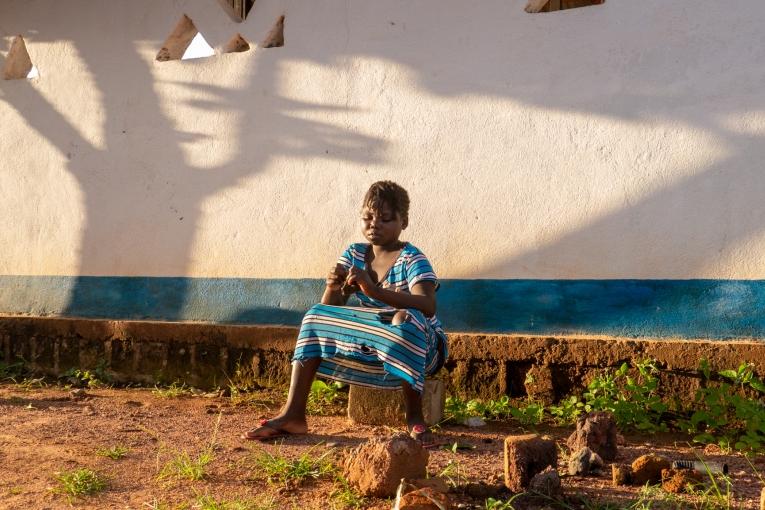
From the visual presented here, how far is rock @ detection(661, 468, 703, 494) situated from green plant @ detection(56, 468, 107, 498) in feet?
6.04

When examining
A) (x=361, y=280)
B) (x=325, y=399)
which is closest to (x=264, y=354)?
(x=325, y=399)

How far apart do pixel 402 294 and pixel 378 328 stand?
17cm

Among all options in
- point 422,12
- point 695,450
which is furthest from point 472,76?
point 695,450

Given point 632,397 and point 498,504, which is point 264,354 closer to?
point 632,397

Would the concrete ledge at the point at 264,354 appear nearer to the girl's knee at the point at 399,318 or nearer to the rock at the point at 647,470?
the girl's knee at the point at 399,318

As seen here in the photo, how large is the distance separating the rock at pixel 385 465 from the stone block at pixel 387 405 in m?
1.13

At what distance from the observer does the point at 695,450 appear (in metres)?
3.47

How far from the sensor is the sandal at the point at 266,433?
344 centimetres

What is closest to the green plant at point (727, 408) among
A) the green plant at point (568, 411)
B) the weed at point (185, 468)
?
the green plant at point (568, 411)

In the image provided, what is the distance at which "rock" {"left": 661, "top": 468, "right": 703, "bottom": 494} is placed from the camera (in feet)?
8.71

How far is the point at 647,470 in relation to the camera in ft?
9.07

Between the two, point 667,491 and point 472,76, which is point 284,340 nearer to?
point 472,76

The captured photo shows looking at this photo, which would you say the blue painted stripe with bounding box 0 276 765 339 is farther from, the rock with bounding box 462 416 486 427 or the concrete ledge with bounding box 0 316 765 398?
the rock with bounding box 462 416 486 427

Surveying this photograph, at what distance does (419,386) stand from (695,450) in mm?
1183
